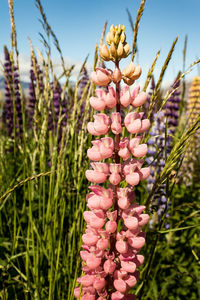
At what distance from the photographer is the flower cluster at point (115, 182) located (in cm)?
91

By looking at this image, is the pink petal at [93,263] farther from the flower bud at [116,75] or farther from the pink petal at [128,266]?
the flower bud at [116,75]

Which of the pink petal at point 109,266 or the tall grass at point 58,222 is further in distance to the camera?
the tall grass at point 58,222

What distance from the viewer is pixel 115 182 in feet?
2.95

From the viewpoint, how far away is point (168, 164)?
0.95 m

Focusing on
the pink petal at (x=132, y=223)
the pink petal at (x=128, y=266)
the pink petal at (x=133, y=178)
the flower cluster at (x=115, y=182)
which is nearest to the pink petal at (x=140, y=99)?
the flower cluster at (x=115, y=182)

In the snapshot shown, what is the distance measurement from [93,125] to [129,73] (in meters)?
0.23

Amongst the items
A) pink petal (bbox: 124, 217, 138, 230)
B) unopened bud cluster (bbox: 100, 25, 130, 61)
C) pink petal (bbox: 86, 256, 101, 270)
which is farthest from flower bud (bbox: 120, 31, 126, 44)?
pink petal (bbox: 86, 256, 101, 270)

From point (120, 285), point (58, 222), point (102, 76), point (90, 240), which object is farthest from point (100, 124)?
point (58, 222)

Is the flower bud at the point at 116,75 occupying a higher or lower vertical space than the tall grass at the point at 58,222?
higher

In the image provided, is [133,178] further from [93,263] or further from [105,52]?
[105,52]

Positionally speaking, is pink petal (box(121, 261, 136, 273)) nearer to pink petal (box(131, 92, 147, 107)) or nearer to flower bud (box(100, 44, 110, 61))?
pink petal (box(131, 92, 147, 107))

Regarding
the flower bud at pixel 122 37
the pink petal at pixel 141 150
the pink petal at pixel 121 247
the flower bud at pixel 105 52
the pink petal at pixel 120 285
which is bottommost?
the pink petal at pixel 120 285

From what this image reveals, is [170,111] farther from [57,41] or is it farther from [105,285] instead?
[105,285]

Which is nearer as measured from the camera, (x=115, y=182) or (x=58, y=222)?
(x=115, y=182)
